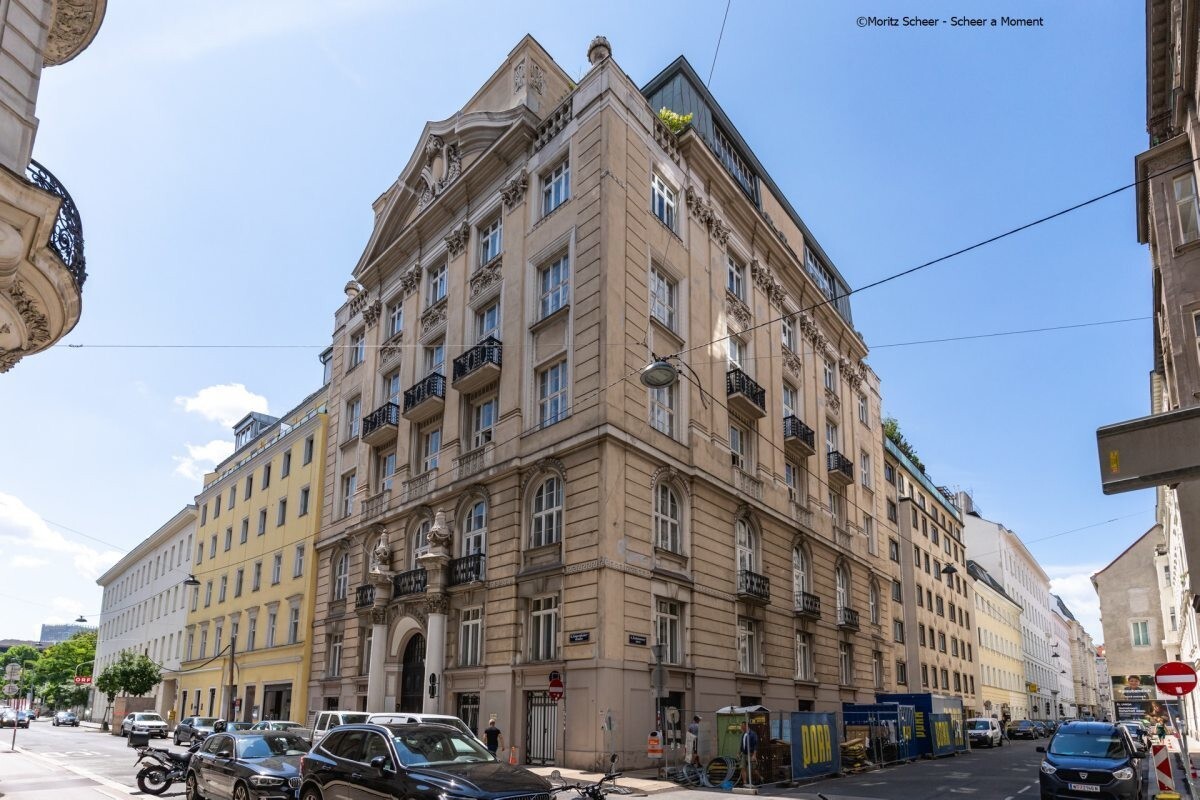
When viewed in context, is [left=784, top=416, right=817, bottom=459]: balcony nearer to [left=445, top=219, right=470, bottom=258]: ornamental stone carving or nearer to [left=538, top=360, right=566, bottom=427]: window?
[left=538, top=360, right=566, bottom=427]: window

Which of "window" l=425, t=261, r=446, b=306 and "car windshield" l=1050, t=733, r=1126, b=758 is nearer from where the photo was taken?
"car windshield" l=1050, t=733, r=1126, b=758

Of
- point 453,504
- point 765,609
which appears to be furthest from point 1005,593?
point 453,504

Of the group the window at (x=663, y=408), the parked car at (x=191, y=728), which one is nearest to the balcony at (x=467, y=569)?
the window at (x=663, y=408)

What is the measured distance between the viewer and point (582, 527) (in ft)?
80.1

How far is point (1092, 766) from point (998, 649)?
224ft

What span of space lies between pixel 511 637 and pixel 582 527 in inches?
173

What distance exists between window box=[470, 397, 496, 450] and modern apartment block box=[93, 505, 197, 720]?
34903 millimetres

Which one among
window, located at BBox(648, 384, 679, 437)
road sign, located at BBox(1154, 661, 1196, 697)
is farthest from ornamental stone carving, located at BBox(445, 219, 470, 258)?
road sign, located at BBox(1154, 661, 1196, 697)

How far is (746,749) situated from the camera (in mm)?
20766

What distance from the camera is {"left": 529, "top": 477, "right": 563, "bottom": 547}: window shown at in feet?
85.2

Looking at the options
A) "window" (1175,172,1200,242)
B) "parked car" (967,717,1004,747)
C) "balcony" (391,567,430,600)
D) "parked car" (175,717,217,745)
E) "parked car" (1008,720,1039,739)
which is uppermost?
"window" (1175,172,1200,242)

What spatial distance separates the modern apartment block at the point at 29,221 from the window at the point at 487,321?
60.9ft

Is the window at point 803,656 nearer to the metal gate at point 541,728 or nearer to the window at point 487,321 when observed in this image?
the metal gate at point 541,728

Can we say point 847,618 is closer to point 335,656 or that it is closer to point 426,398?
point 426,398
